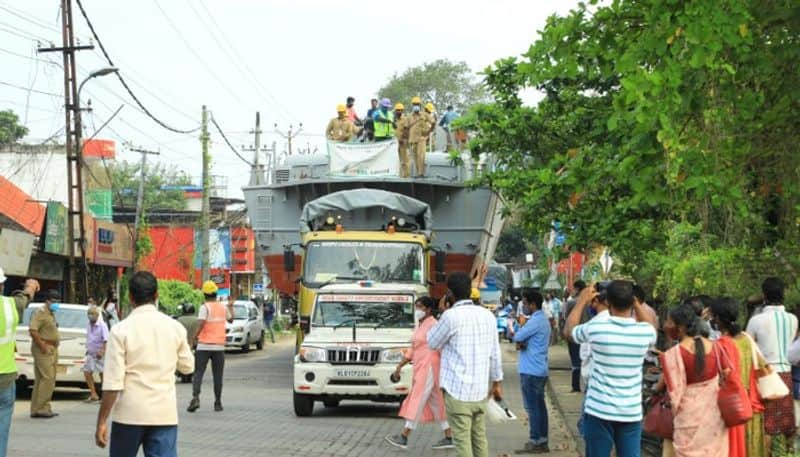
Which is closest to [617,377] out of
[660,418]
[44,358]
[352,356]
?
[660,418]

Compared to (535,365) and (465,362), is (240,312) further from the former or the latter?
(465,362)

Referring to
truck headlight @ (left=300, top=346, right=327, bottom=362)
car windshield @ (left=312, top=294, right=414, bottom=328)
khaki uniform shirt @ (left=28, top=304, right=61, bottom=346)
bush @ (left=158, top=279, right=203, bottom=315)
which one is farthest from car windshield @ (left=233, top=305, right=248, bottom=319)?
truck headlight @ (left=300, top=346, right=327, bottom=362)

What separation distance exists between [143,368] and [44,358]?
31.6 ft

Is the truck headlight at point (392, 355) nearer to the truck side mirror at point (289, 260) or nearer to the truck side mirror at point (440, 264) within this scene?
the truck side mirror at point (440, 264)

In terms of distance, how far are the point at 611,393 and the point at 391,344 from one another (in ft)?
28.2

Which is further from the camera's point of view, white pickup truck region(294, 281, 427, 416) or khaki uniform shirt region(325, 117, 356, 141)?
khaki uniform shirt region(325, 117, 356, 141)

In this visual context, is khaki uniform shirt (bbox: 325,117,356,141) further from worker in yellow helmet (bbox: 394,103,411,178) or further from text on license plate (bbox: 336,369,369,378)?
text on license plate (bbox: 336,369,369,378)

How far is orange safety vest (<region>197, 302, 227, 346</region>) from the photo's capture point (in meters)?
16.7

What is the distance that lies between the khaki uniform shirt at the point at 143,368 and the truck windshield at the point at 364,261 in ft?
46.0

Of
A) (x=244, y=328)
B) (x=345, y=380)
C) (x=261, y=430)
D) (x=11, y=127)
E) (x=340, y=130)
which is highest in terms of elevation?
(x=11, y=127)

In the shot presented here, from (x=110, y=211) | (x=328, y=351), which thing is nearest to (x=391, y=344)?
(x=328, y=351)

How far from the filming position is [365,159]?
23938 millimetres

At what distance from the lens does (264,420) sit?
15922 millimetres

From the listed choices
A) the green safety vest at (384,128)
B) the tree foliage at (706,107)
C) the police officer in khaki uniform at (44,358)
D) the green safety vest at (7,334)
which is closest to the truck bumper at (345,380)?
the police officer in khaki uniform at (44,358)
